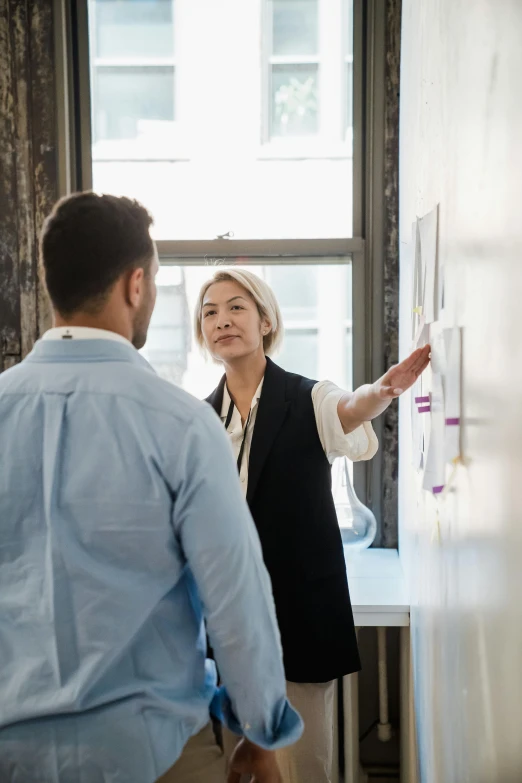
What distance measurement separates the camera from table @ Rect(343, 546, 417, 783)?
233 cm

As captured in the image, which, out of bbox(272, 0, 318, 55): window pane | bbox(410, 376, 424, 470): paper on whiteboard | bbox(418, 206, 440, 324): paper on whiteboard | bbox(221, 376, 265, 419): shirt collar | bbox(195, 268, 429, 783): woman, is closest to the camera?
bbox(418, 206, 440, 324): paper on whiteboard

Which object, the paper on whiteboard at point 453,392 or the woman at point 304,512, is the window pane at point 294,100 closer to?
the woman at point 304,512

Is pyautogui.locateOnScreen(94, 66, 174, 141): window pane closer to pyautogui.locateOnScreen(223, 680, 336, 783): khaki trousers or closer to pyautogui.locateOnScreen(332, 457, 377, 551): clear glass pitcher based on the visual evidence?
pyautogui.locateOnScreen(332, 457, 377, 551): clear glass pitcher

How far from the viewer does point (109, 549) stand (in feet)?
3.64

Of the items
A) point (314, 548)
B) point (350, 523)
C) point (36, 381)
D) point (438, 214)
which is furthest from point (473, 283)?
point (350, 523)

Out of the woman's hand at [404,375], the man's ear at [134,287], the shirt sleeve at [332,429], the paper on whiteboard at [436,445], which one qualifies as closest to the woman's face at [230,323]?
the shirt sleeve at [332,429]

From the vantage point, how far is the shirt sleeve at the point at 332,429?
2047mm

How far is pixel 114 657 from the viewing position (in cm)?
110

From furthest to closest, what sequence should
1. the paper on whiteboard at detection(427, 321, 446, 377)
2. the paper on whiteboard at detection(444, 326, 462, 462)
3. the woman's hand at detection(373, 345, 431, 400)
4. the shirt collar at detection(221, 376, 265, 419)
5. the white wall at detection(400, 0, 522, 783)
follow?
the shirt collar at detection(221, 376, 265, 419)
the woman's hand at detection(373, 345, 431, 400)
the paper on whiteboard at detection(427, 321, 446, 377)
the paper on whiteboard at detection(444, 326, 462, 462)
the white wall at detection(400, 0, 522, 783)

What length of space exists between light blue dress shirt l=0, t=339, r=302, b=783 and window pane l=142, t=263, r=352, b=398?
180 centimetres

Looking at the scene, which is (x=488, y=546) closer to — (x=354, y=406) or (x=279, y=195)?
(x=354, y=406)

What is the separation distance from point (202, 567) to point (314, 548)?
0.92 m

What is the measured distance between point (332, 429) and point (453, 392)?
28.3 inches

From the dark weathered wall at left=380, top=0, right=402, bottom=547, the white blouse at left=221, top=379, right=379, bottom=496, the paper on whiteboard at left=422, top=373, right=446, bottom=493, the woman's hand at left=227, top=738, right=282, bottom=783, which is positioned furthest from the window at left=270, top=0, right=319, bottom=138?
the woman's hand at left=227, top=738, right=282, bottom=783
